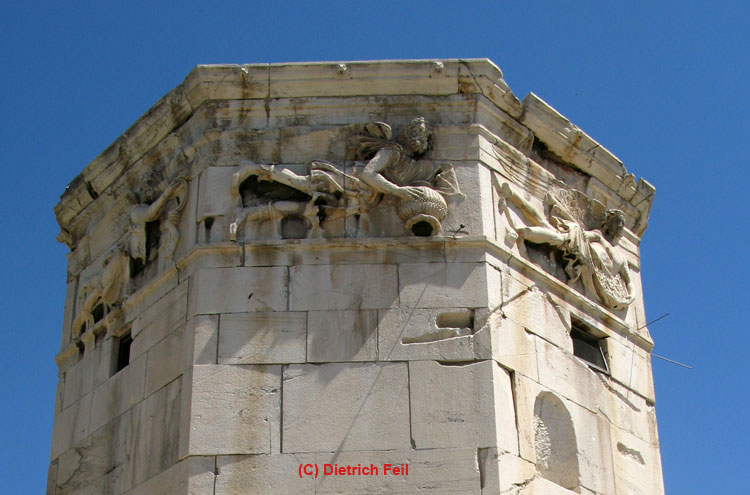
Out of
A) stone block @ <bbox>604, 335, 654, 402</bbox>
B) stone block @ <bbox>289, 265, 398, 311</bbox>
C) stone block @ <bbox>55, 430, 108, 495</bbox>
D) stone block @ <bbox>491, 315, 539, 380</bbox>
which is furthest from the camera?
stone block @ <bbox>604, 335, 654, 402</bbox>

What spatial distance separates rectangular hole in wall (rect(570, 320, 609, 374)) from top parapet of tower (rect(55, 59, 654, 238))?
1.65 m

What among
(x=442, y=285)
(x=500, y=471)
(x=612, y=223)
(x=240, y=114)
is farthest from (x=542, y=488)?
(x=240, y=114)

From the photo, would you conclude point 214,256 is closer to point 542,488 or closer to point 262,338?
point 262,338

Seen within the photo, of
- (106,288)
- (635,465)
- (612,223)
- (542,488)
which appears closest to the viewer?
(542,488)

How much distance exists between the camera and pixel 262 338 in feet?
31.0

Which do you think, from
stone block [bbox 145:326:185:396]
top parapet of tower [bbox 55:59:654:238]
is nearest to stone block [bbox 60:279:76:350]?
top parapet of tower [bbox 55:59:654:238]

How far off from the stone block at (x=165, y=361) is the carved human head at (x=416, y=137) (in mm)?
2390

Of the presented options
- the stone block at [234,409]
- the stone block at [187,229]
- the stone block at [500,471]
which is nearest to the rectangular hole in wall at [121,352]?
the stone block at [187,229]

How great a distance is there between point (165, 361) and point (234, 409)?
0.90m

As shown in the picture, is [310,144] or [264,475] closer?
[264,475]

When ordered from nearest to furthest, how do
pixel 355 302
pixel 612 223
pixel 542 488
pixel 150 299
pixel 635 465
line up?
pixel 542 488
pixel 355 302
pixel 150 299
pixel 635 465
pixel 612 223

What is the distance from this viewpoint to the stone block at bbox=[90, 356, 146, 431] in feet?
32.7

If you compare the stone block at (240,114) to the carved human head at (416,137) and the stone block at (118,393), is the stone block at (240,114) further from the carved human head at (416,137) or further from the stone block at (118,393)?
the stone block at (118,393)

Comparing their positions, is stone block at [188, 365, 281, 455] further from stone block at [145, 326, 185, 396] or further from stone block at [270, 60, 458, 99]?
stone block at [270, 60, 458, 99]
